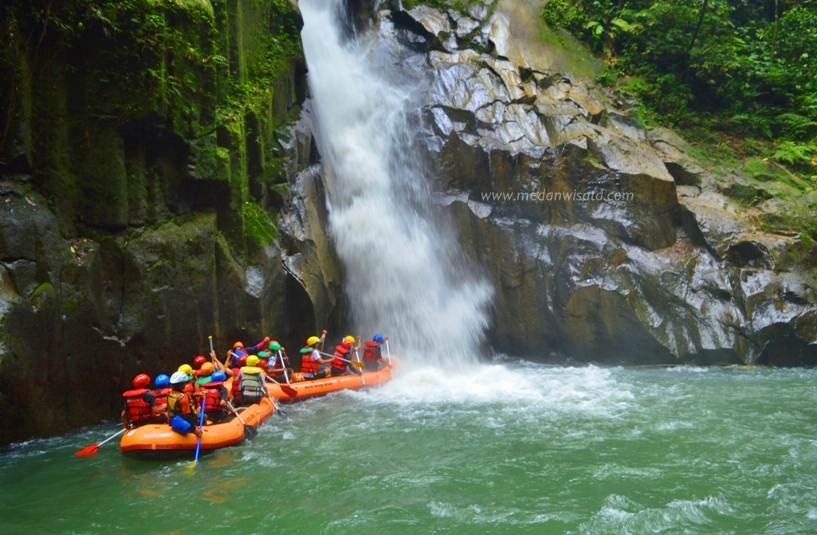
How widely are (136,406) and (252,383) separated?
1.99 m

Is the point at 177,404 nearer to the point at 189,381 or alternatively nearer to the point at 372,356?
the point at 189,381

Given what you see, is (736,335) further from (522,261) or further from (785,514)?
(785,514)

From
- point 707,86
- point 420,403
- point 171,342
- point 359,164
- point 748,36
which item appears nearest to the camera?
point 171,342

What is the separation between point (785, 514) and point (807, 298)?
9777 millimetres

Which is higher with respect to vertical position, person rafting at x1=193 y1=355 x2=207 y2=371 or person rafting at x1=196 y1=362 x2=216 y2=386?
person rafting at x1=193 y1=355 x2=207 y2=371

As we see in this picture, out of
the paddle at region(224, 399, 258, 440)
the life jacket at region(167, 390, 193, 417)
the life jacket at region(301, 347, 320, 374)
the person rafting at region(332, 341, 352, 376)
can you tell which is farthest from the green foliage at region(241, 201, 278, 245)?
the life jacket at region(167, 390, 193, 417)

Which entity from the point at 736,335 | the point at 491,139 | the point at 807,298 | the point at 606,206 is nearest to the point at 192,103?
the point at 491,139

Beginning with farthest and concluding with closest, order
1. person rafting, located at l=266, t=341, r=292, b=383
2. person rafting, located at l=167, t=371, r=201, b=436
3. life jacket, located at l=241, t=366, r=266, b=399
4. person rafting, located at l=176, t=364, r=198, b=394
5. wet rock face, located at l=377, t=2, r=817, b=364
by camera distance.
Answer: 1. wet rock face, located at l=377, t=2, r=817, b=364
2. person rafting, located at l=266, t=341, r=292, b=383
3. life jacket, located at l=241, t=366, r=266, b=399
4. person rafting, located at l=176, t=364, r=198, b=394
5. person rafting, located at l=167, t=371, r=201, b=436

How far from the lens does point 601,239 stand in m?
14.5

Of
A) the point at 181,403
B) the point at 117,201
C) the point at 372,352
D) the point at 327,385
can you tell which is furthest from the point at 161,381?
the point at 372,352

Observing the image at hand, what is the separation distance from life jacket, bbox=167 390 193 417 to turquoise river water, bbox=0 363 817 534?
74 centimetres

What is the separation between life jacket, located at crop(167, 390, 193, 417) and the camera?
26.3 ft

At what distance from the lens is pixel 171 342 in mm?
10000

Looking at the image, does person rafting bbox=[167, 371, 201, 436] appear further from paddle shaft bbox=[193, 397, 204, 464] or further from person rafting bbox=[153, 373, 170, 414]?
person rafting bbox=[153, 373, 170, 414]
